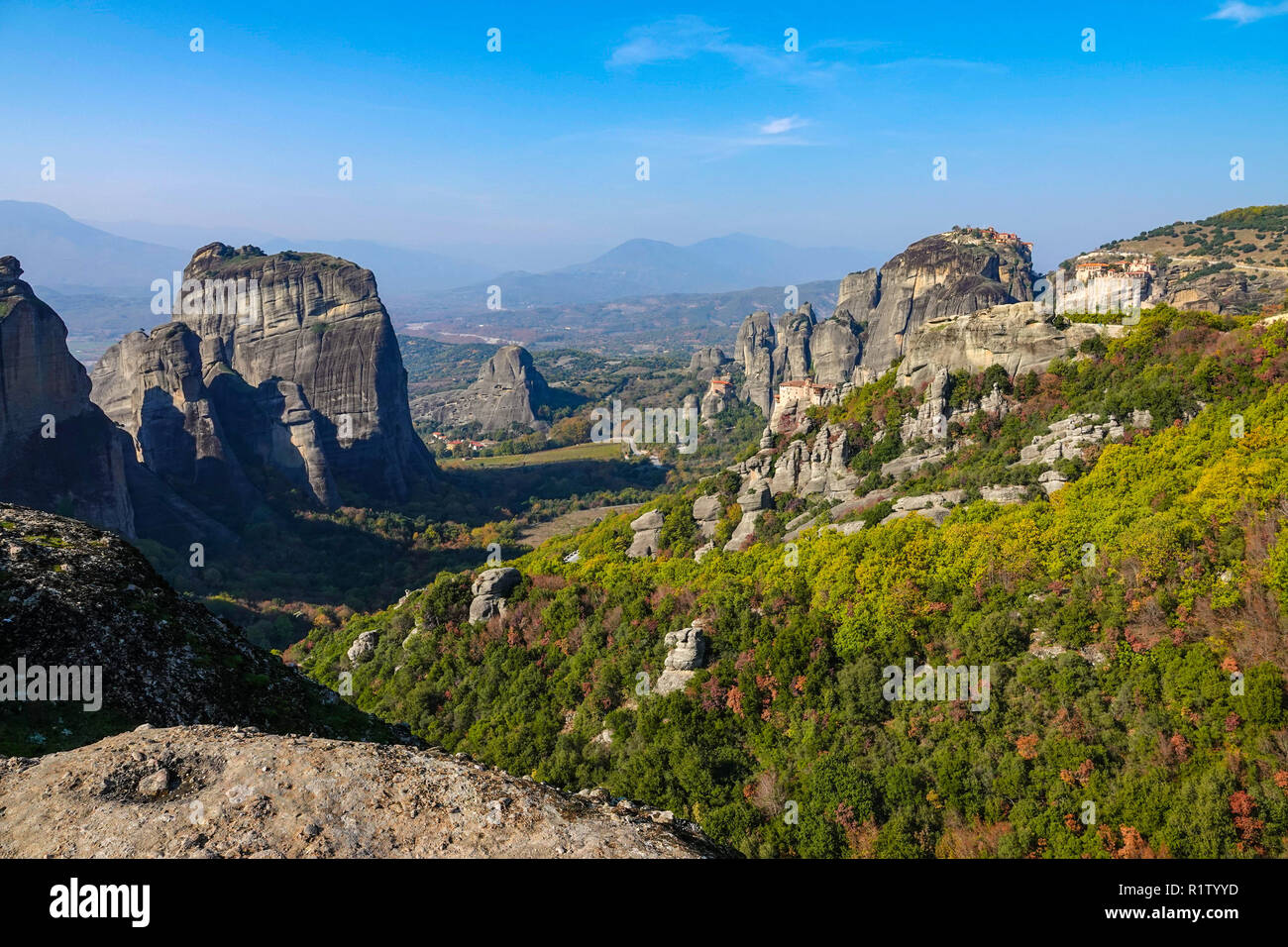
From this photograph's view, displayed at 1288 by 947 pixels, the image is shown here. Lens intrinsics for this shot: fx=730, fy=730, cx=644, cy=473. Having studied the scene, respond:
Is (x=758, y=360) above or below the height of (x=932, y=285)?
below

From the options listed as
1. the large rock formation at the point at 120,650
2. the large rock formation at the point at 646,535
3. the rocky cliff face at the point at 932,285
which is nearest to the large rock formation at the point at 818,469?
the large rock formation at the point at 646,535

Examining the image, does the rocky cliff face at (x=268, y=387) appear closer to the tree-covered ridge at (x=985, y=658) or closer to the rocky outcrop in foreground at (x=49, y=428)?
the rocky outcrop in foreground at (x=49, y=428)

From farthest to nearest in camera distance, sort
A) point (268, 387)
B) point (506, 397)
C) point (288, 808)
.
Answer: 1. point (506, 397)
2. point (268, 387)
3. point (288, 808)

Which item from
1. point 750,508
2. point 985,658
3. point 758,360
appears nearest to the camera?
point 985,658

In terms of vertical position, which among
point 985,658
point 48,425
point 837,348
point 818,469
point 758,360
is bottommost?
point 985,658

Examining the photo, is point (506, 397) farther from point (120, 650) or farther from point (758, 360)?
point (120, 650)

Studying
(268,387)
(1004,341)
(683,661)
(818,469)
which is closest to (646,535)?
(818,469)

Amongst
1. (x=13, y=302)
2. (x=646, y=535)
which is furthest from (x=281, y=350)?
(x=646, y=535)
